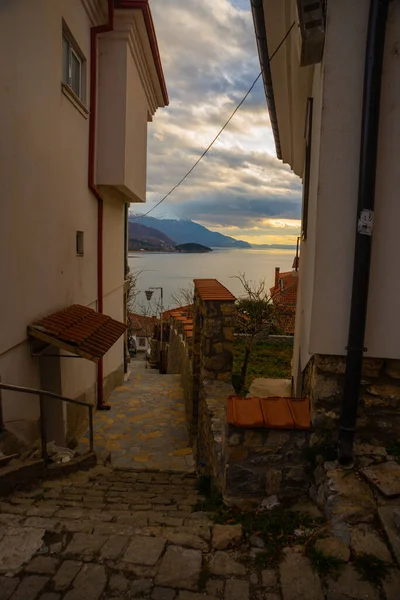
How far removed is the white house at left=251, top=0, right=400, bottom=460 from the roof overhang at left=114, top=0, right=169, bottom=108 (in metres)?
5.66

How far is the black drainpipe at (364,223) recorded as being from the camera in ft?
9.20

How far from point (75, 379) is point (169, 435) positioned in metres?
2.03

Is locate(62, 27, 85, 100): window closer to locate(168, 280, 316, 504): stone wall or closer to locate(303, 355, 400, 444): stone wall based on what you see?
locate(168, 280, 316, 504): stone wall

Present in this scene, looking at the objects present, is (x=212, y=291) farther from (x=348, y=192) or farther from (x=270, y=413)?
(x=348, y=192)

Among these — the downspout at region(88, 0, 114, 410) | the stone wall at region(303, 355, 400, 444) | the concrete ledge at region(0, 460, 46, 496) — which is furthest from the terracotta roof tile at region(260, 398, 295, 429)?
the downspout at region(88, 0, 114, 410)

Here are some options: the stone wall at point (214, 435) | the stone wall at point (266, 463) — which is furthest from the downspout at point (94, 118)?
the stone wall at point (266, 463)

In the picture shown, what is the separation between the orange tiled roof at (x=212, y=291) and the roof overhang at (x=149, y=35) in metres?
5.06

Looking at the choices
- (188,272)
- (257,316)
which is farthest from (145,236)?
(257,316)

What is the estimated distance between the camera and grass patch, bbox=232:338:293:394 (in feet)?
35.5

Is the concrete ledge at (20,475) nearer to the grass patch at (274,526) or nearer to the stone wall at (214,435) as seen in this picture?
the stone wall at (214,435)

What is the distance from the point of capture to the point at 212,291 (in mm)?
6438

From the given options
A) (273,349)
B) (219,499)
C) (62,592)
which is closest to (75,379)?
(219,499)

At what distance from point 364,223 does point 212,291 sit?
3.67 meters

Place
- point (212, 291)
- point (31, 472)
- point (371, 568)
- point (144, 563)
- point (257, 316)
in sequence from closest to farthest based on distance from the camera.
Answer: point (371, 568) < point (144, 563) < point (31, 472) < point (212, 291) < point (257, 316)
